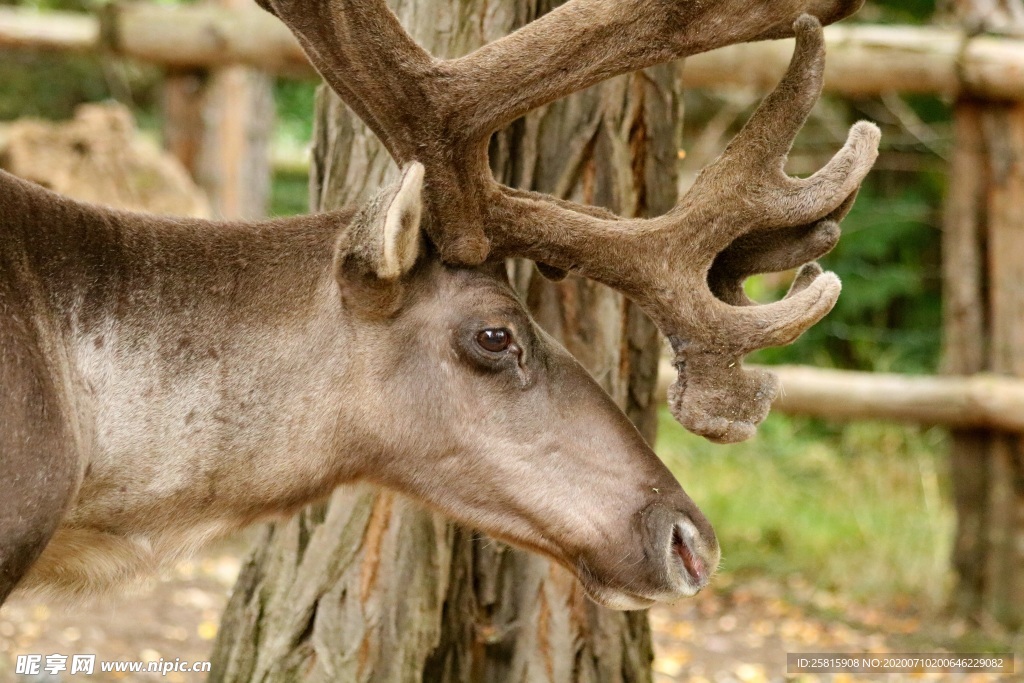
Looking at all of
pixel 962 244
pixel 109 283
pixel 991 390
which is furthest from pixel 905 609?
pixel 109 283

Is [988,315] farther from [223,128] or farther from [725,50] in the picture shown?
[223,128]

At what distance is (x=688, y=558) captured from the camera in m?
3.34

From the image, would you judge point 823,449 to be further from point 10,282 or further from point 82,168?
point 10,282

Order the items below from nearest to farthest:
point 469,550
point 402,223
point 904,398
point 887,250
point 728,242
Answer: point 402,223
point 728,242
point 469,550
point 904,398
point 887,250

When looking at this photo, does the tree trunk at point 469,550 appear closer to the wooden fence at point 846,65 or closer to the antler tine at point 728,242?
the antler tine at point 728,242

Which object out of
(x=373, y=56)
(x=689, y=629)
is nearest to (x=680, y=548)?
(x=373, y=56)

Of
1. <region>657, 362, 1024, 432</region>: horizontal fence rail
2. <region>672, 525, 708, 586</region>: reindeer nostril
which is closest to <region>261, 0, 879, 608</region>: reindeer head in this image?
<region>672, 525, 708, 586</region>: reindeer nostril

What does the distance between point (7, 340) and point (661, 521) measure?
5.74 ft

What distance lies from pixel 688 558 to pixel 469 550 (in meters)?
1.09

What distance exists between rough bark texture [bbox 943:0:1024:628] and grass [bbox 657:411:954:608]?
43 cm

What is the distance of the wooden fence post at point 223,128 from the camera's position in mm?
8352

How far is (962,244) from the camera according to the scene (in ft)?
23.3

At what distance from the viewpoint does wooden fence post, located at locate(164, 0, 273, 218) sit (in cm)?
835

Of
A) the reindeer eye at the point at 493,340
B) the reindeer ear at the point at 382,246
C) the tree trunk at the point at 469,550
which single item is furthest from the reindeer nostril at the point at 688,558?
the reindeer ear at the point at 382,246
